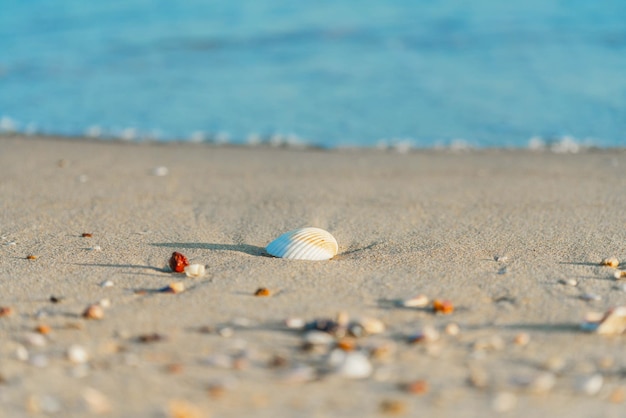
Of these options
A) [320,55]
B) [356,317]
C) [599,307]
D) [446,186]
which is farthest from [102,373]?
[320,55]

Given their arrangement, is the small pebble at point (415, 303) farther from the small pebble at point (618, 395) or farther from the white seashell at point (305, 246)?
the small pebble at point (618, 395)

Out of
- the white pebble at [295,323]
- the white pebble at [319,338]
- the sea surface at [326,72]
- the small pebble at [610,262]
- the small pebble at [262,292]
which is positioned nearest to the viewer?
the white pebble at [319,338]

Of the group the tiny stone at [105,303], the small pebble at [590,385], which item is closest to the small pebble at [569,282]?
the small pebble at [590,385]

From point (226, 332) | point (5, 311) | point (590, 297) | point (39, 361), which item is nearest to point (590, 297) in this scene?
point (590, 297)

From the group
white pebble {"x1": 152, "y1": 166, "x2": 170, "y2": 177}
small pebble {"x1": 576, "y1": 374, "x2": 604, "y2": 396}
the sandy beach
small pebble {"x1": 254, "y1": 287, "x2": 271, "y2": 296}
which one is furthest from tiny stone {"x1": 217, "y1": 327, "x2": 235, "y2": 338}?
white pebble {"x1": 152, "y1": 166, "x2": 170, "y2": 177}

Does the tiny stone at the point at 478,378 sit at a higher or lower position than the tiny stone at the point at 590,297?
lower

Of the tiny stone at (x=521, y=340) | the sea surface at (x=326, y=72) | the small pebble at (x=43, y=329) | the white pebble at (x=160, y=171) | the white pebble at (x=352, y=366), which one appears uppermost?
the sea surface at (x=326, y=72)
